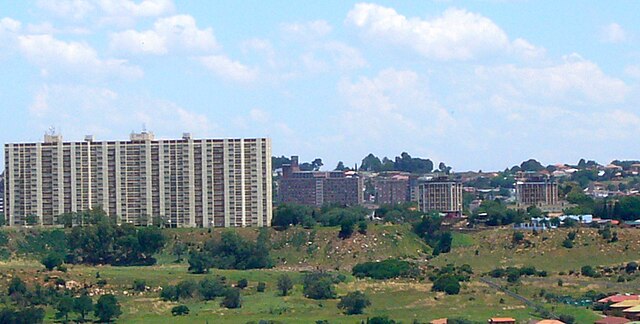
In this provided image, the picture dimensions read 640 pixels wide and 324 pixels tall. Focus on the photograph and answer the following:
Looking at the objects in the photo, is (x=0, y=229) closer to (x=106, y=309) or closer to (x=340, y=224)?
(x=340, y=224)

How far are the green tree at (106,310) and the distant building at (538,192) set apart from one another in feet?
295

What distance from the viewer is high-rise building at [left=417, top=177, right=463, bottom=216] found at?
549 feet

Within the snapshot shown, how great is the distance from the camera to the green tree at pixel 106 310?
3029 inches

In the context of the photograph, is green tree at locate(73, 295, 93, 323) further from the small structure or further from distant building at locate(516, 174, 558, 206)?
distant building at locate(516, 174, 558, 206)

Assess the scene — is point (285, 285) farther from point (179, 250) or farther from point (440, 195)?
point (440, 195)

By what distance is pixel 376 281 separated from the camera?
310 feet

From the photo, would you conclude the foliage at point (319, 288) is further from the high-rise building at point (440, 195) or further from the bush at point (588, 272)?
the high-rise building at point (440, 195)

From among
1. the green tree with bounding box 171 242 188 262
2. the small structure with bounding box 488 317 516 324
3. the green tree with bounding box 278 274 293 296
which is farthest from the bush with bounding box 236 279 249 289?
the small structure with bounding box 488 317 516 324

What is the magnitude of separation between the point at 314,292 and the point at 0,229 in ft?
126

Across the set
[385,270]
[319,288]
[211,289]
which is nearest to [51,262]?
[211,289]

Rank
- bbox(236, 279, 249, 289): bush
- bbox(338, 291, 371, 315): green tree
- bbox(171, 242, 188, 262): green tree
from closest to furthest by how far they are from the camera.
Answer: bbox(338, 291, 371, 315): green tree → bbox(236, 279, 249, 289): bush → bbox(171, 242, 188, 262): green tree

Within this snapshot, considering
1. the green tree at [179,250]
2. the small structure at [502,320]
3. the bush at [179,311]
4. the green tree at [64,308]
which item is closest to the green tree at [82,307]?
the green tree at [64,308]

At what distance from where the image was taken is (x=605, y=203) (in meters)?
131

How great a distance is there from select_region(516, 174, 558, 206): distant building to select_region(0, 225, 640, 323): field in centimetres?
4663
